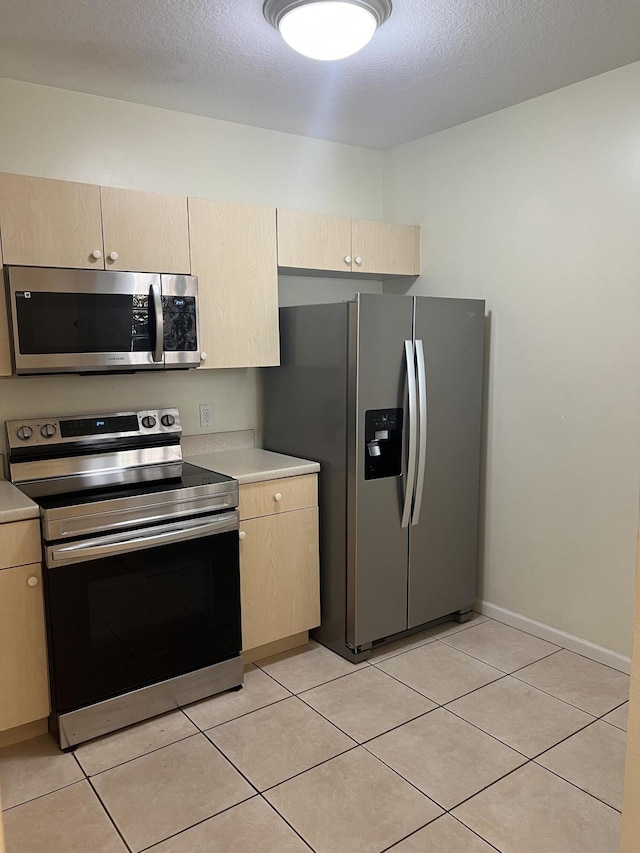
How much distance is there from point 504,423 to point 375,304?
0.99 m

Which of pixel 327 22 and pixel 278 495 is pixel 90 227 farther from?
pixel 278 495

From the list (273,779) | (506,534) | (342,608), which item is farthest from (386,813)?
(506,534)

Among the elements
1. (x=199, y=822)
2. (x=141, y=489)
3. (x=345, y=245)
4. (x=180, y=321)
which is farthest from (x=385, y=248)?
(x=199, y=822)

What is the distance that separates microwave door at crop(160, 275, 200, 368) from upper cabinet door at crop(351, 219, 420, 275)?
3.19 ft

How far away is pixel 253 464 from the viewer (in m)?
3.06

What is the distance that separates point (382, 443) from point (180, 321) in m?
1.04

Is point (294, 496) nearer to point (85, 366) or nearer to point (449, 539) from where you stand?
point (449, 539)

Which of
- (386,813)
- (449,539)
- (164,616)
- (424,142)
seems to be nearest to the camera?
(386,813)

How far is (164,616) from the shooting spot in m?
2.57

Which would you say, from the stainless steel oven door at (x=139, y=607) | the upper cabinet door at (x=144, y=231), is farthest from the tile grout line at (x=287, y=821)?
the upper cabinet door at (x=144, y=231)

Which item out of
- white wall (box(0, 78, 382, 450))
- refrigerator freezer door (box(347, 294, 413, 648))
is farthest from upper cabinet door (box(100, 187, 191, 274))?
refrigerator freezer door (box(347, 294, 413, 648))

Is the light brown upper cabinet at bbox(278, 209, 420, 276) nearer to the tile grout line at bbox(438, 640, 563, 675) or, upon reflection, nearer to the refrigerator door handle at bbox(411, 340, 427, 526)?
the refrigerator door handle at bbox(411, 340, 427, 526)

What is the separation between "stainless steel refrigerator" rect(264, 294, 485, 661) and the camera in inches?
114

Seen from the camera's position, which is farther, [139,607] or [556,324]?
[556,324]
